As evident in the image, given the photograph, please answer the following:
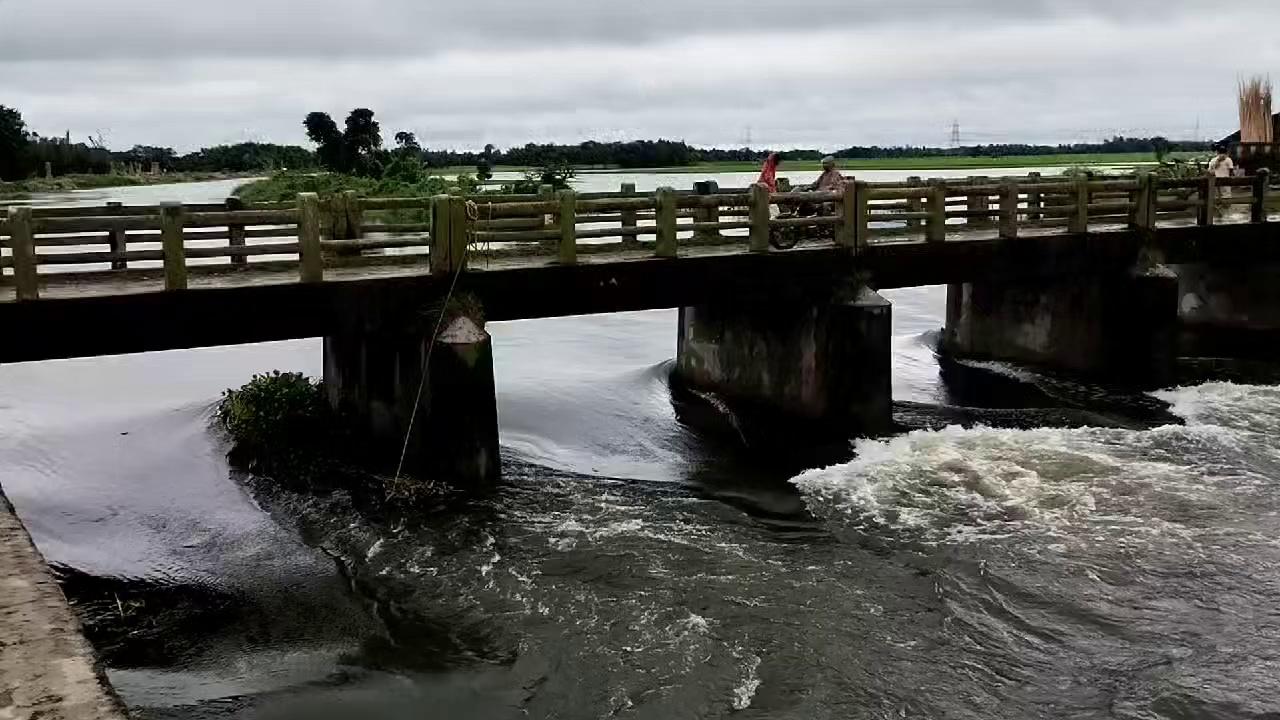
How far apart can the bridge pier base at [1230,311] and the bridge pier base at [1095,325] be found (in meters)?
4.31

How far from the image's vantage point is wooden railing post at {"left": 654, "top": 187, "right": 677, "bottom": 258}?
15227 mm

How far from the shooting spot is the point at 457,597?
10922mm

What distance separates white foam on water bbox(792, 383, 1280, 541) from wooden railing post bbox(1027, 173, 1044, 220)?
3.95 m

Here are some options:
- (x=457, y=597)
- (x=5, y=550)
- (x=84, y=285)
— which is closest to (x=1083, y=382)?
(x=457, y=597)

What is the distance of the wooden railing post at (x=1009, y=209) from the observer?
1823 centimetres

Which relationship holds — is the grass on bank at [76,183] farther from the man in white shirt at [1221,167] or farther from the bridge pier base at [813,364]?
the man in white shirt at [1221,167]

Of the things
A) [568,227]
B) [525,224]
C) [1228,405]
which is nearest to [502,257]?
[525,224]

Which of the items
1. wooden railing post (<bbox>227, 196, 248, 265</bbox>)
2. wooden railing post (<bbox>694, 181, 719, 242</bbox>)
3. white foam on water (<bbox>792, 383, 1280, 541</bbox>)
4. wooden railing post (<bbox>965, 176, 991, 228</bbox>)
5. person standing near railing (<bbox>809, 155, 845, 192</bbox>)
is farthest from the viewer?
wooden railing post (<bbox>965, 176, 991, 228</bbox>)

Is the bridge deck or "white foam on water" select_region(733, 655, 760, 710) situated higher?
the bridge deck

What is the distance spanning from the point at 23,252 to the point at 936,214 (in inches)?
475

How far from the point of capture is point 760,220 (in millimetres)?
16109

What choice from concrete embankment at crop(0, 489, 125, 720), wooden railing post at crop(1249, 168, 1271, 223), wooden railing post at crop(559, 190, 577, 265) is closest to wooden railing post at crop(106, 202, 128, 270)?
wooden railing post at crop(559, 190, 577, 265)

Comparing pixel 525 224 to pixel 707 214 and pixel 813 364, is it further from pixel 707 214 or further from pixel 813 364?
pixel 813 364

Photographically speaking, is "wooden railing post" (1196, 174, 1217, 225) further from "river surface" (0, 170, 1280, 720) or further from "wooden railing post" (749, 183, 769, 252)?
"wooden railing post" (749, 183, 769, 252)
